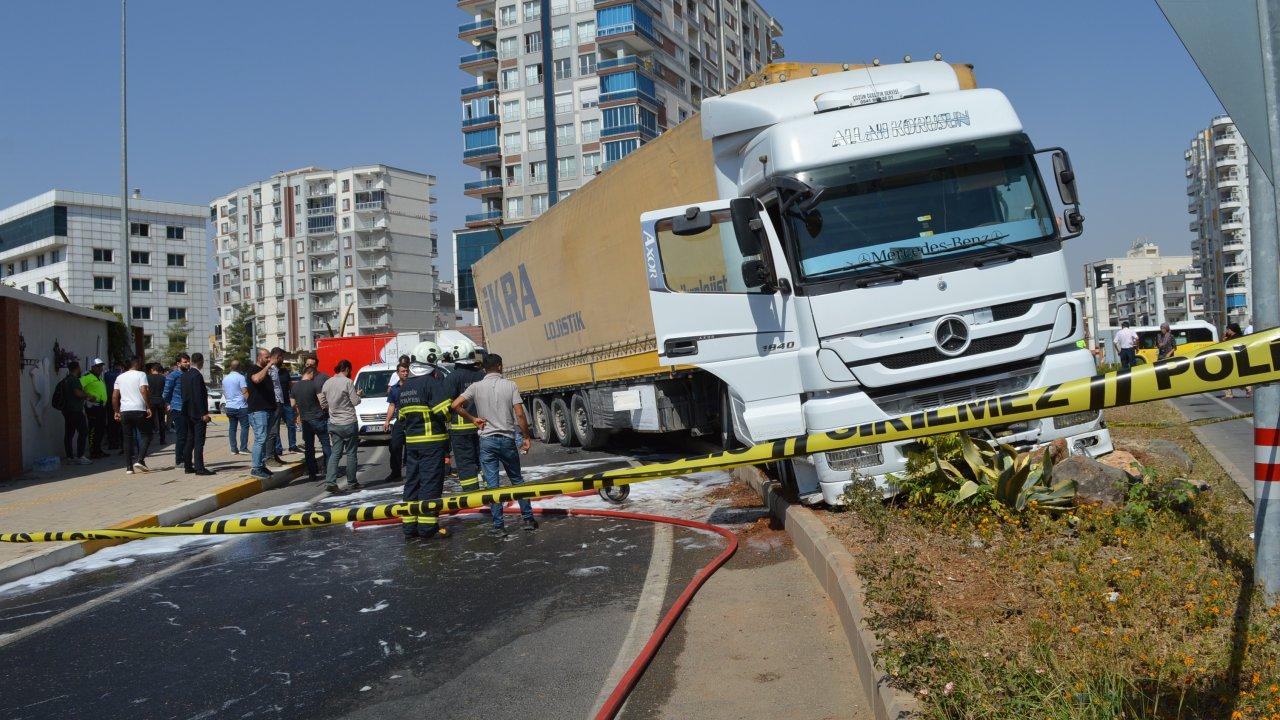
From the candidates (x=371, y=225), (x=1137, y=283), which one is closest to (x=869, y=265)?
(x=371, y=225)

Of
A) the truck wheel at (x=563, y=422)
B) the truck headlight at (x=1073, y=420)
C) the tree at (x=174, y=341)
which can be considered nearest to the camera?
the truck headlight at (x=1073, y=420)

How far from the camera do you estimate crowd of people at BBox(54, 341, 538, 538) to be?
9.29m

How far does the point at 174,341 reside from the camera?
82.8m

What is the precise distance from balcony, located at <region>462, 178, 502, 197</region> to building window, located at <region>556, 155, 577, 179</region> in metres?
5.78

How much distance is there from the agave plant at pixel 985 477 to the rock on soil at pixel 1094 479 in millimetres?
167

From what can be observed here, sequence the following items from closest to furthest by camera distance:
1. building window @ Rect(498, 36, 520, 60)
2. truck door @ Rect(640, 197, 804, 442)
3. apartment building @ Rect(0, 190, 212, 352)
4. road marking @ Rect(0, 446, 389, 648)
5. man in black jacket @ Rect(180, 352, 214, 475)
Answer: road marking @ Rect(0, 446, 389, 648) < truck door @ Rect(640, 197, 804, 442) < man in black jacket @ Rect(180, 352, 214, 475) < building window @ Rect(498, 36, 520, 60) < apartment building @ Rect(0, 190, 212, 352)

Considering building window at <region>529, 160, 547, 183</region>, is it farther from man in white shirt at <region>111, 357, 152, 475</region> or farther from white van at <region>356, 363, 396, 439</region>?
man in white shirt at <region>111, 357, 152, 475</region>

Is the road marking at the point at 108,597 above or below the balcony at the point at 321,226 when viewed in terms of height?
below

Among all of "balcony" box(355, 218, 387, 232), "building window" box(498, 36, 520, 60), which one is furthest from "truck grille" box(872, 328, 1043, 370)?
"balcony" box(355, 218, 387, 232)

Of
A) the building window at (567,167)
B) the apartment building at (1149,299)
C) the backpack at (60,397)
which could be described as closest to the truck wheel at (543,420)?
the backpack at (60,397)

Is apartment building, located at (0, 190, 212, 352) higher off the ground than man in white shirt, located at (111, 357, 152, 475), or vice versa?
apartment building, located at (0, 190, 212, 352)

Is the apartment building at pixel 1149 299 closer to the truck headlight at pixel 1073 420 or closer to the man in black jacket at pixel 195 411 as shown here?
the man in black jacket at pixel 195 411

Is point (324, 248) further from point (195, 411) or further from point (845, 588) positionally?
point (845, 588)

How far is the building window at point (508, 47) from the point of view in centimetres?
7550
